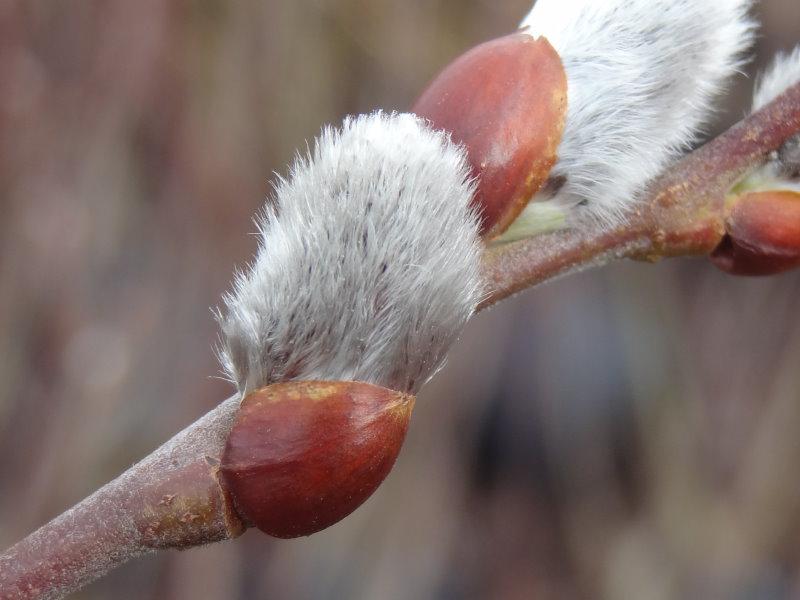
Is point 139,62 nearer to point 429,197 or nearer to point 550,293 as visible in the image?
point 550,293

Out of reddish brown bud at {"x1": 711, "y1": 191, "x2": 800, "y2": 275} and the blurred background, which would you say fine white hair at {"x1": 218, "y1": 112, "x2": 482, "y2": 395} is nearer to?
reddish brown bud at {"x1": 711, "y1": 191, "x2": 800, "y2": 275}

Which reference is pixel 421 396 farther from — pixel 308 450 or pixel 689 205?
pixel 308 450

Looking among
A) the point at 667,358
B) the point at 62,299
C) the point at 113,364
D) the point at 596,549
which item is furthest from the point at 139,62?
the point at 596,549

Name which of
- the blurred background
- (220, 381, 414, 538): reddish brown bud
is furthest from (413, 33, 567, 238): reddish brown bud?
the blurred background

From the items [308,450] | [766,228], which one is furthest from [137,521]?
[766,228]

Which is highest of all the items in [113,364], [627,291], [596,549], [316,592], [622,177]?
[622,177]

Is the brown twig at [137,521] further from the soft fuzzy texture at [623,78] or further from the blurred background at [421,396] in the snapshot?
the blurred background at [421,396]
